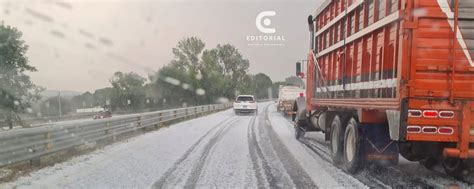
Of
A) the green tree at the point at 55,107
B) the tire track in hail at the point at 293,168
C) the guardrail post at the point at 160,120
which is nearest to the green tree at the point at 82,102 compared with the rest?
the green tree at the point at 55,107

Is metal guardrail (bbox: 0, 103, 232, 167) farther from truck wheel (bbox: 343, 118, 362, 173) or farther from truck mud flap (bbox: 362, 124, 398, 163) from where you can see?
truck mud flap (bbox: 362, 124, 398, 163)

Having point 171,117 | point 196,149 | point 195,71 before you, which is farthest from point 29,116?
point 195,71

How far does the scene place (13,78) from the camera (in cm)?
1883

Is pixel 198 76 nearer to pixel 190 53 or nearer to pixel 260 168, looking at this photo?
pixel 190 53

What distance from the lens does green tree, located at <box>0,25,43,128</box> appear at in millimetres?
16844

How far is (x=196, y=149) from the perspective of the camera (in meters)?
10.0

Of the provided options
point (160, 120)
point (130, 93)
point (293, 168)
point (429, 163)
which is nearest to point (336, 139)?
point (293, 168)

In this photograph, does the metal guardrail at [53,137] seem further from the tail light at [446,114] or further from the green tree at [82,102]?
the green tree at [82,102]

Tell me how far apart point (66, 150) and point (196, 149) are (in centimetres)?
300

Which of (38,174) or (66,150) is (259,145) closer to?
(66,150)

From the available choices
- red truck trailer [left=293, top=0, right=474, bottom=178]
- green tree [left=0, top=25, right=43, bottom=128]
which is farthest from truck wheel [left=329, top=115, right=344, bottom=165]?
green tree [left=0, top=25, right=43, bottom=128]

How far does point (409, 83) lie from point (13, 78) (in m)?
18.7

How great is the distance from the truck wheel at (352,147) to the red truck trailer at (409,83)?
0.05 ft

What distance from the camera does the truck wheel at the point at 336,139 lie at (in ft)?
24.7
